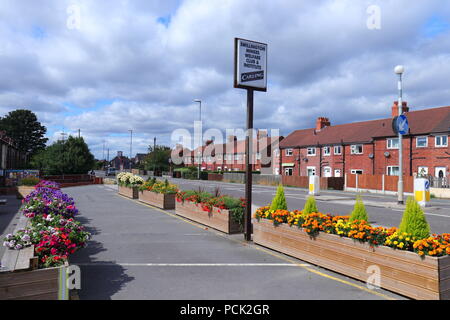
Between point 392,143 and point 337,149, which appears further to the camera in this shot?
point 337,149

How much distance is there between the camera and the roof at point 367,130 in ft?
112

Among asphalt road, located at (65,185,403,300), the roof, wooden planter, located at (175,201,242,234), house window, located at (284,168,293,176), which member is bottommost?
asphalt road, located at (65,185,403,300)

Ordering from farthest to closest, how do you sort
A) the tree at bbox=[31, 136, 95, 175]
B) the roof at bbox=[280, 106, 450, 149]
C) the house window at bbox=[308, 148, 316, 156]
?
the house window at bbox=[308, 148, 316, 156] → the tree at bbox=[31, 136, 95, 175] → the roof at bbox=[280, 106, 450, 149]

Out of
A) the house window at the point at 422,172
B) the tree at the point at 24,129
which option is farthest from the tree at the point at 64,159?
the tree at the point at 24,129

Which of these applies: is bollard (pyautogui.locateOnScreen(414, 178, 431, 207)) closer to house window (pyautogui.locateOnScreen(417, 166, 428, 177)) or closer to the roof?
house window (pyautogui.locateOnScreen(417, 166, 428, 177))

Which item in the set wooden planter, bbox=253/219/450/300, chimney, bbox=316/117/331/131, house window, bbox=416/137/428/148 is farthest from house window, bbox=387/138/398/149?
wooden planter, bbox=253/219/450/300

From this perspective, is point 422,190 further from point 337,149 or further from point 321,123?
point 321,123

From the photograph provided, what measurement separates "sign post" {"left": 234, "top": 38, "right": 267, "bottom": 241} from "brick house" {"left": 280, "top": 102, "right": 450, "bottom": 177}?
87.4 ft

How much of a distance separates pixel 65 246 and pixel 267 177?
4350 centimetres

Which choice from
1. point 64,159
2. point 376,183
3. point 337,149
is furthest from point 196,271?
point 337,149

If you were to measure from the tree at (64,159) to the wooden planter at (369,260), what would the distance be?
37.9 m

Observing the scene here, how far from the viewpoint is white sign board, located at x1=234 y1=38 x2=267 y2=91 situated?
30.1ft

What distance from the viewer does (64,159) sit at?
40406mm

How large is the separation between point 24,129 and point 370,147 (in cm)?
7864
